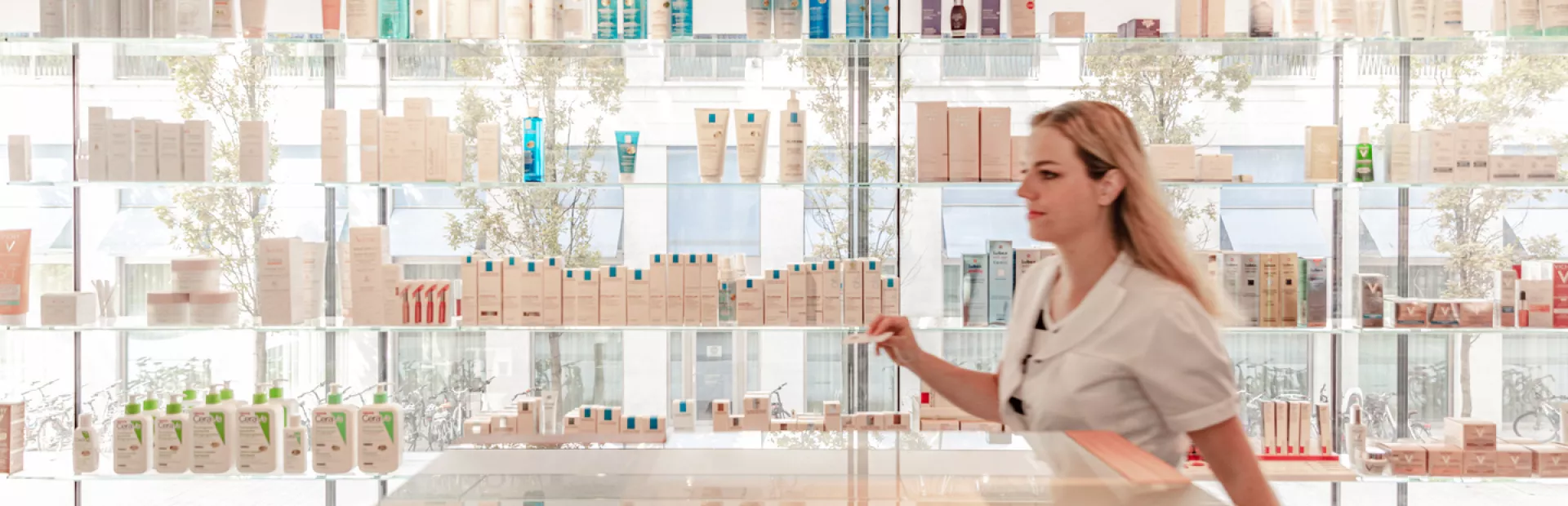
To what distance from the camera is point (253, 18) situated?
11.2 feet

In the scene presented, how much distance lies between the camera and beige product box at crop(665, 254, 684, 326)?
3.44 m

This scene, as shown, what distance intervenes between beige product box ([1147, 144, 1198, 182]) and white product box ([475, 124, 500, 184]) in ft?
6.50

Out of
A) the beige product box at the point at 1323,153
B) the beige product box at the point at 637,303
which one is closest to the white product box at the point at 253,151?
the beige product box at the point at 637,303

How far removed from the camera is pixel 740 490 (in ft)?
4.25

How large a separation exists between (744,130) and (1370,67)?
2.05 meters

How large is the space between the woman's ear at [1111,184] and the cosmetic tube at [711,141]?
1875 mm

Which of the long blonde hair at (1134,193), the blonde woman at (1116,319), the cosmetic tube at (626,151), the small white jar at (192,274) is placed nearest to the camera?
the blonde woman at (1116,319)

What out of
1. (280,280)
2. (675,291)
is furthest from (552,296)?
(280,280)

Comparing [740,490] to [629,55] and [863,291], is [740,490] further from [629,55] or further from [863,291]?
[629,55]

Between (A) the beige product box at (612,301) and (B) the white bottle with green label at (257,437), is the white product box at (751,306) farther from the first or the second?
Result: (B) the white bottle with green label at (257,437)

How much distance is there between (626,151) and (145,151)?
4.66 ft

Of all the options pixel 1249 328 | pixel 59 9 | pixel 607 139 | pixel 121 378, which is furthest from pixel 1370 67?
pixel 121 378

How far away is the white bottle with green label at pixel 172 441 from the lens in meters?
3.42

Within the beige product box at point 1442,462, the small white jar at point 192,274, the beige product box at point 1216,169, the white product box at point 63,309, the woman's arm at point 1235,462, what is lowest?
the beige product box at point 1442,462
